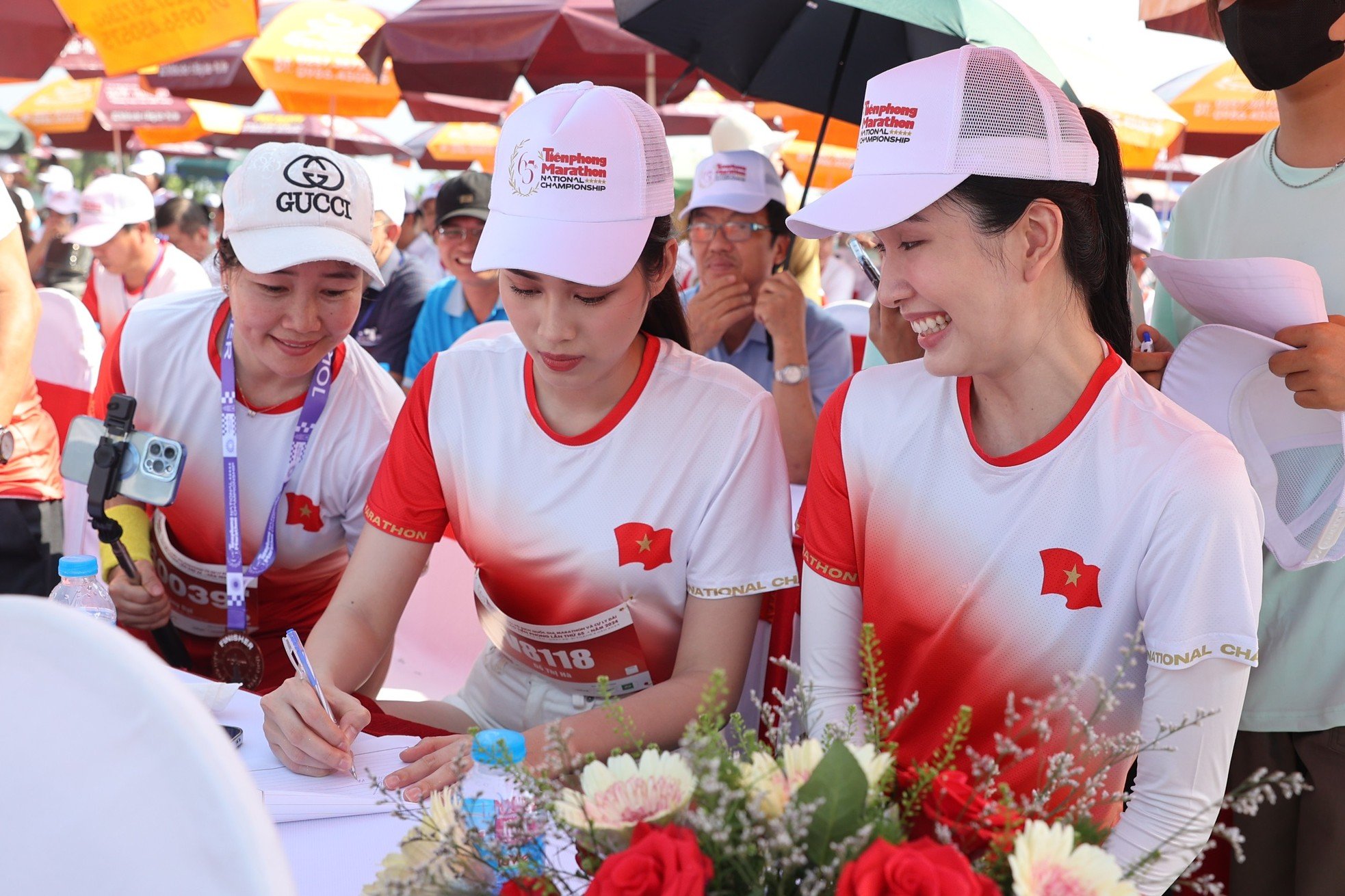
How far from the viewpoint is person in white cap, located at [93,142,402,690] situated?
94.6 inches

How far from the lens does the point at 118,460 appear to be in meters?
2.28

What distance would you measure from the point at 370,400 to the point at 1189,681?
1.80 m

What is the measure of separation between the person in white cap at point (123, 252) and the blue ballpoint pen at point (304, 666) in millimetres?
5309

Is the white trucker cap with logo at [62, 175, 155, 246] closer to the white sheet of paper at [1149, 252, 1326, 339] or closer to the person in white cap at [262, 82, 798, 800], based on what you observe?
the person in white cap at [262, 82, 798, 800]

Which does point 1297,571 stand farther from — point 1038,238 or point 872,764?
point 872,764

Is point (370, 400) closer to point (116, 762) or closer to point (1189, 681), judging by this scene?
point (1189, 681)

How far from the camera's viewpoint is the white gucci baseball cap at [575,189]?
189 cm

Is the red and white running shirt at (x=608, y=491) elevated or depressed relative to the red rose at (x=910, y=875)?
depressed

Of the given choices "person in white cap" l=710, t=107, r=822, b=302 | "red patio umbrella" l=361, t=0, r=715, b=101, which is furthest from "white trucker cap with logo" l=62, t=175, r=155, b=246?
"person in white cap" l=710, t=107, r=822, b=302

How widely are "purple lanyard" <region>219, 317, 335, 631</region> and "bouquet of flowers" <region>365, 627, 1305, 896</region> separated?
5.40 feet

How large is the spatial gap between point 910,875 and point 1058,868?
0.36ft

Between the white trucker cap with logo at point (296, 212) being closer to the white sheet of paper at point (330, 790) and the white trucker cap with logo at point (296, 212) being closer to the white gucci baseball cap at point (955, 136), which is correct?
the white sheet of paper at point (330, 790)

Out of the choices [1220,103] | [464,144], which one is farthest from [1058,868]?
[464,144]

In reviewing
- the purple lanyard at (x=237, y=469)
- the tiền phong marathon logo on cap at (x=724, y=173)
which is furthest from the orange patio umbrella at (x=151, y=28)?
the purple lanyard at (x=237, y=469)
